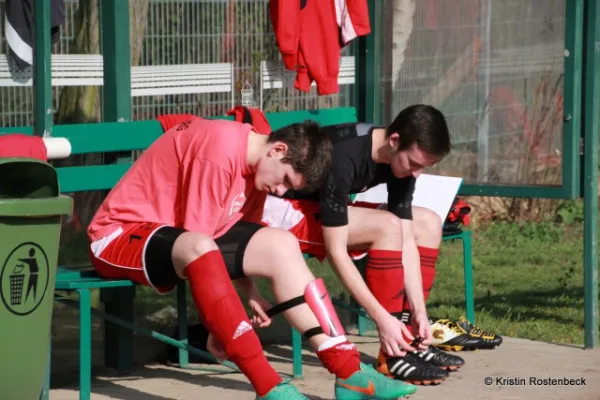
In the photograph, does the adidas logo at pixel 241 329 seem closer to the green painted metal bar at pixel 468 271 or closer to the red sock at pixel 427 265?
the red sock at pixel 427 265

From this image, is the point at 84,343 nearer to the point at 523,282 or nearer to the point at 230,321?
the point at 230,321

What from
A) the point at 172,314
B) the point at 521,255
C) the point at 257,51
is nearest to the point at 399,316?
the point at 172,314


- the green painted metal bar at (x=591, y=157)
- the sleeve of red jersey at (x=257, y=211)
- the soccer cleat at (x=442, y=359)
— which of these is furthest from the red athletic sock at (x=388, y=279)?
the green painted metal bar at (x=591, y=157)

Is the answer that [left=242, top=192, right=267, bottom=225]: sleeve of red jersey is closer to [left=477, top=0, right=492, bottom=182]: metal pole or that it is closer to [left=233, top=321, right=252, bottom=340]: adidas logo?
[left=233, top=321, right=252, bottom=340]: adidas logo

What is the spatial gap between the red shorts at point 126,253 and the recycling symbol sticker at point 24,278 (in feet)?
1.74

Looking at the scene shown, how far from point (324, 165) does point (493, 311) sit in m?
2.68

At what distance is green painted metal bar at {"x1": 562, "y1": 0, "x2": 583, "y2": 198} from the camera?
576cm

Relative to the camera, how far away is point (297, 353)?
5.26m

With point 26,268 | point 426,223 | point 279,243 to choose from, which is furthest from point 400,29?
point 26,268

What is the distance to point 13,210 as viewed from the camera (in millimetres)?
3912

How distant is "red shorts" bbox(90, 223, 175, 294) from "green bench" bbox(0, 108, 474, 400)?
5 centimetres

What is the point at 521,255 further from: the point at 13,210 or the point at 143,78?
the point at 13,210

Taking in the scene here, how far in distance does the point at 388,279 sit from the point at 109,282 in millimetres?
1127

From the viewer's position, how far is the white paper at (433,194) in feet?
19.1
